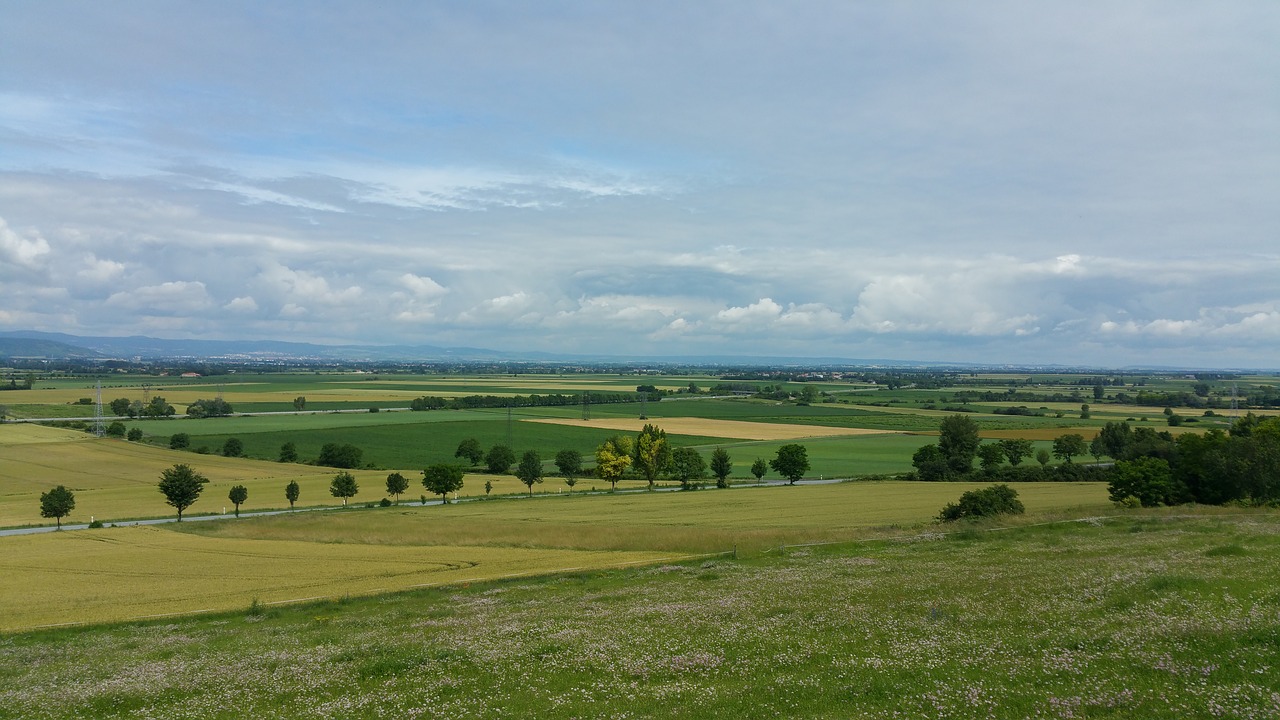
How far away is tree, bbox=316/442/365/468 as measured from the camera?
102 meters

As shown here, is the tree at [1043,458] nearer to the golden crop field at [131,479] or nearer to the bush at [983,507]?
the golden crop field at [131,479]

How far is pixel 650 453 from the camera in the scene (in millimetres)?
93500

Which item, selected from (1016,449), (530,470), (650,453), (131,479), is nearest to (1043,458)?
(1016,449)

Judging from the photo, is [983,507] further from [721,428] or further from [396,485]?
[721,428]

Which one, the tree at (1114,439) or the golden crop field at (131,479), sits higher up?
the tree at (1114,439)

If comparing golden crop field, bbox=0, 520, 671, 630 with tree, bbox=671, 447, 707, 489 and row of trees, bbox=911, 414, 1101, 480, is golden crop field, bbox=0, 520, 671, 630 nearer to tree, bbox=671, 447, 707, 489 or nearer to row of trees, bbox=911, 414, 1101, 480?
tree, bbox=671, 447, 707, 489

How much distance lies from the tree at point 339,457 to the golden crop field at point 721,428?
47.5m

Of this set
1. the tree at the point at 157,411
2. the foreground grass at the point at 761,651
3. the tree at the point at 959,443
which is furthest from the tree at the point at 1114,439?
the tree at the point at 157,411

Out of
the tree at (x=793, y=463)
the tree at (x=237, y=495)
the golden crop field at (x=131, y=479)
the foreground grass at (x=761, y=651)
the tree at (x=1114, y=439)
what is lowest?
the golden crop field at (x=131, y=479)

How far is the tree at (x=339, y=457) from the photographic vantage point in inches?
4008

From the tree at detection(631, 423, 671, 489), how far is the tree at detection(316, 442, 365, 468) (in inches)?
1527

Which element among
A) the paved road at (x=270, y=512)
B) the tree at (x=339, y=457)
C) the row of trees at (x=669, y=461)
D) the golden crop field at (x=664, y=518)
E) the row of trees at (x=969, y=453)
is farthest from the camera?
the tree at (x=339, y=457)

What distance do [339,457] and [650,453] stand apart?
43.3 meters

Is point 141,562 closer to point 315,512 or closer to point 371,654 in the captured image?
point 315,512
